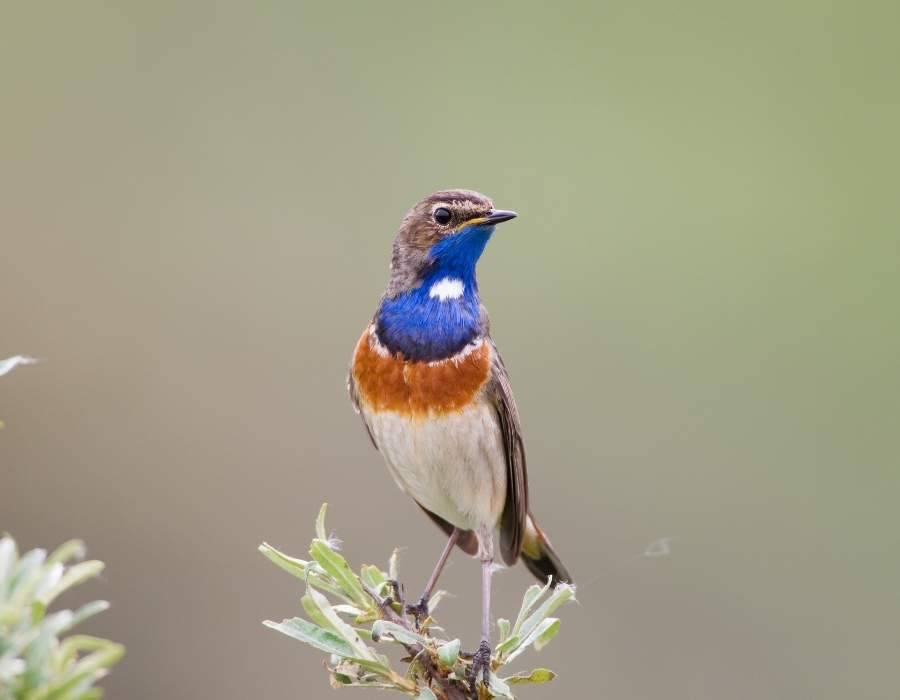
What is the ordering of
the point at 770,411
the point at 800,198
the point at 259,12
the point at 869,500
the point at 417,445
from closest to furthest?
1. the point at 417,445
2. the point at 869,500
3. the point at 770,411
4. the point at 800,198
5. the point at 259,12

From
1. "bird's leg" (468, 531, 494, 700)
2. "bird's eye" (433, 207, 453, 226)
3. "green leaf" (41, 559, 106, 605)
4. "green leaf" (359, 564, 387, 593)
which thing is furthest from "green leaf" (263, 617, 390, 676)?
"bird's eye" (433, 207, 453, 226)

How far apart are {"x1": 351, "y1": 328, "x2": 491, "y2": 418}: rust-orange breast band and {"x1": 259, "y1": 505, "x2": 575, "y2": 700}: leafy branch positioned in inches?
73.9

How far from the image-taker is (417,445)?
4715mm

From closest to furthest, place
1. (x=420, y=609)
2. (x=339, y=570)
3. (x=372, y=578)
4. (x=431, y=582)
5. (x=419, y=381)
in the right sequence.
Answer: (x=339, y=570)
(x=372, y=578)
(x=420, y=609)
(x=419, y=381)
(x=431, y=582)

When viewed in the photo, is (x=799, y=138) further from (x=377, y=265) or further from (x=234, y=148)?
(x=234, y=148)

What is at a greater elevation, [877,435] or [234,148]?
[234,148]

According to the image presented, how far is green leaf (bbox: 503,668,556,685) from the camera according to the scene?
101 inches

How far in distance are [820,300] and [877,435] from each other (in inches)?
48.2

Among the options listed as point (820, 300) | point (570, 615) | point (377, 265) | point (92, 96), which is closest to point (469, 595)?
point (570, 615)

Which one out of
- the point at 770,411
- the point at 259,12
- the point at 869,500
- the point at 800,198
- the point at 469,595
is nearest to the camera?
the point at 469,595

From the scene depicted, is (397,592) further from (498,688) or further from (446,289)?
(446,289)

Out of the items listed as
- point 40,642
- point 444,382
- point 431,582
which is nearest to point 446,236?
point 444,382

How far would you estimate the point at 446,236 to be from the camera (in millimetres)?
4863

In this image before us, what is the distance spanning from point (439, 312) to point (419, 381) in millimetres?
293
